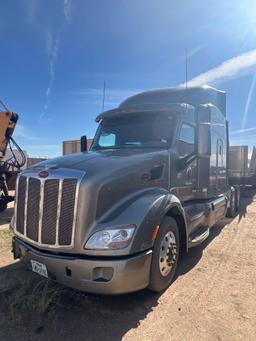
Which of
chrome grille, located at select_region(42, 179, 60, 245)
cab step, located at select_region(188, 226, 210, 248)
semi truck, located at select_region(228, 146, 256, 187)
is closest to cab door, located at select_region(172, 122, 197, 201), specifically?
cab step, located at select_region(188, 226, 210, 248)

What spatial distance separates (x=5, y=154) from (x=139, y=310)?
8.00 metres

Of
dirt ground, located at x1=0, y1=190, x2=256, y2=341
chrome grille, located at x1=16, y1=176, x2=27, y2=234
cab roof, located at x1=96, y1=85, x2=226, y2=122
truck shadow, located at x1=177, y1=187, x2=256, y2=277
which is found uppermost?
cab roof, located at x1=96, y1=85, x2=226, y2=122

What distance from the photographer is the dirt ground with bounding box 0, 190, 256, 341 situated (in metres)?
3.09

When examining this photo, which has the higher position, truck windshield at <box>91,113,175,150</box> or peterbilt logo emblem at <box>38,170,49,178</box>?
truck windshield at <box>91,113,175,150</box>

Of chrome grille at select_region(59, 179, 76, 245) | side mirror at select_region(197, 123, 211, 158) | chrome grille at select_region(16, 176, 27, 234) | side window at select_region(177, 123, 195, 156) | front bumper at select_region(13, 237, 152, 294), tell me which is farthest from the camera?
side mirror at select_region(197, 123, 211, 158)

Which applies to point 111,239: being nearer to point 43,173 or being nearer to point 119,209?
point 119,209

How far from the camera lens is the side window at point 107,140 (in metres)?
5.33

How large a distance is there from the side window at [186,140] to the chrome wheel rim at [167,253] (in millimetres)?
1436

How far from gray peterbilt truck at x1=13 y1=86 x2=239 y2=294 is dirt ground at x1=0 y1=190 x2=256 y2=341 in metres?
0.31

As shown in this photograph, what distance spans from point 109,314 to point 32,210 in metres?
1.50

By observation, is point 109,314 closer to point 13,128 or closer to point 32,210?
point 32,210

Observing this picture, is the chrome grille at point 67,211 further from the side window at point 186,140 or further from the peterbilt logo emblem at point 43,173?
the side window at point 186,140

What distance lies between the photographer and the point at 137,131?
5133mm

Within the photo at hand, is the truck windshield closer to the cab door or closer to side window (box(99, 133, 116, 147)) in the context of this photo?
side window (box(99, 133, 116, 147))
